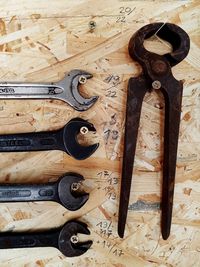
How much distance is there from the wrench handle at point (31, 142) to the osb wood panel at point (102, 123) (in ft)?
0.11

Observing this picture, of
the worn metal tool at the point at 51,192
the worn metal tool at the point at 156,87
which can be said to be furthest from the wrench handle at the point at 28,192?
the worn metal tool at the point at 156,87

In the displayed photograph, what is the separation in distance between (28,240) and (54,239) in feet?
0.20

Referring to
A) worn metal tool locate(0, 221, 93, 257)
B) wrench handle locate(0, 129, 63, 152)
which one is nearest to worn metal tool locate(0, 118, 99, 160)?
wrench handle locate(0, 129, 63, 152)

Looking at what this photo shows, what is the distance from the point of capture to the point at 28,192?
1.01 m

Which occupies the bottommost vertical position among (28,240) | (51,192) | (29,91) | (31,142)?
(28,240)

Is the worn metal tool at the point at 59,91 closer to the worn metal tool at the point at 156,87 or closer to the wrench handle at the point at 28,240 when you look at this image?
the worn metal tool at the point at 156,87

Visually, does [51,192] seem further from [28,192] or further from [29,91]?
[29,91]

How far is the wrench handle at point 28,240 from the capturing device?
1.04 meters

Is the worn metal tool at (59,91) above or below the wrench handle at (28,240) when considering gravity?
above

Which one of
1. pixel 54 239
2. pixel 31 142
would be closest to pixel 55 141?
pixel 31 142

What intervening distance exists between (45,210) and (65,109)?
25cm

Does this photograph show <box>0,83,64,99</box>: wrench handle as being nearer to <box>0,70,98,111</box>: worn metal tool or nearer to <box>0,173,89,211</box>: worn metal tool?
<box>0,70,98,111</box>: worn metal tool

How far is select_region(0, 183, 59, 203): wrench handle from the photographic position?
1005 mm

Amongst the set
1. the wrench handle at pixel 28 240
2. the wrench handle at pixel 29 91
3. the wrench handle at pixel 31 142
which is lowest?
the wrench handle at pixel 28 240
